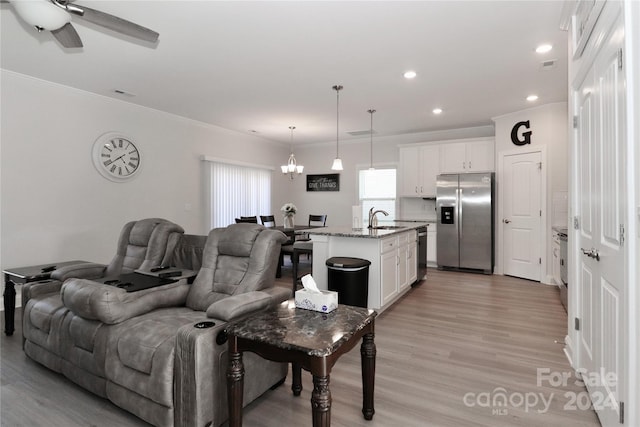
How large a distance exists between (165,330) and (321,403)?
106 centimetres

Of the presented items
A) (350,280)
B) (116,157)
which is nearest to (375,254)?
(350,280)

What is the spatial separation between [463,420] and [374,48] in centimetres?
313

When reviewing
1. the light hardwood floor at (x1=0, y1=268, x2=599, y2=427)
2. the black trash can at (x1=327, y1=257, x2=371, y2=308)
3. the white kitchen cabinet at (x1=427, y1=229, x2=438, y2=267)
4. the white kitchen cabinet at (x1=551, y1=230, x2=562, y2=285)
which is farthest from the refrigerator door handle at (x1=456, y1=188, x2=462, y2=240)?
the black trash can at (x1=327, y1=257, x2=371, y2=308)

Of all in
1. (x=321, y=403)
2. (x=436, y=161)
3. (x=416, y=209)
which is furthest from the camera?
(x=416, y=209)

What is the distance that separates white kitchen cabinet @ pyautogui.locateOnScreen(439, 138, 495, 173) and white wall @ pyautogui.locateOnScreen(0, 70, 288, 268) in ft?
15.9

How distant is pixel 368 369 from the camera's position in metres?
1.89

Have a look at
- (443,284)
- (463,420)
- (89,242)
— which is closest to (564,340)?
(463,420)

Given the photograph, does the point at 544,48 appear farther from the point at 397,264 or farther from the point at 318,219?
the point at 318,219

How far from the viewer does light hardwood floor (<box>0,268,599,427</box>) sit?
1.93m

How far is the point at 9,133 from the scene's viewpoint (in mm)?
3834

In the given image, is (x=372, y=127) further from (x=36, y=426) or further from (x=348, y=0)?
(x=36, y=426)

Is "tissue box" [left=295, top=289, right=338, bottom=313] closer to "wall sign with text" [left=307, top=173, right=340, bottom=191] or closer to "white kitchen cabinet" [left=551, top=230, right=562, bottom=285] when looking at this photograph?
"white kitchen cabinet" [left=551, top=230, right=562, bottom=285]

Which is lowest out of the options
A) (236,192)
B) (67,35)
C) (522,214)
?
(522,214)

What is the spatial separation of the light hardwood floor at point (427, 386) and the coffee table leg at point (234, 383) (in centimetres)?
28
